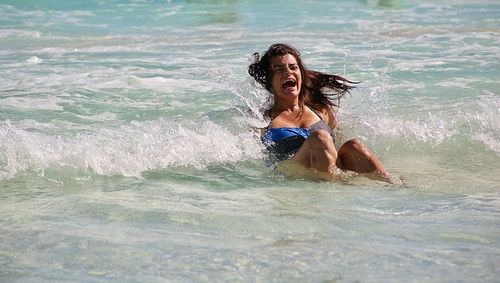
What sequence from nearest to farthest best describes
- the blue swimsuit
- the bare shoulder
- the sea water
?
the sea water, the blue swimsuit, the bare shoulder

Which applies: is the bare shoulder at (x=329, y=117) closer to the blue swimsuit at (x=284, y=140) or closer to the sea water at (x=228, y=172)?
the sea water at (x=228, y=172)

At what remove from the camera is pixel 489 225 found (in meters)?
3.06

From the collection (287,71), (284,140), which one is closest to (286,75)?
(287,71)

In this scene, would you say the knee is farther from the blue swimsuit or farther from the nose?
the nose

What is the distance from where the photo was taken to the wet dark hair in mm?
5016

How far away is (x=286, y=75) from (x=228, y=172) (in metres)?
1.02

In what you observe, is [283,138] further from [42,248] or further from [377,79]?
[377,79]

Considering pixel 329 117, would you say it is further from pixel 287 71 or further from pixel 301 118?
pixel 287 71

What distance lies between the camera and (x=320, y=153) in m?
4.23

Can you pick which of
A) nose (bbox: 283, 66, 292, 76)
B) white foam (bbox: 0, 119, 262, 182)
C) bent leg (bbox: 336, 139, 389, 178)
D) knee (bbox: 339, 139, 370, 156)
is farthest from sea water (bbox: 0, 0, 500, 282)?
nose (bbox: 283, 66, 292, 76)

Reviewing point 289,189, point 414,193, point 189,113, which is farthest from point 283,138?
point 189,113

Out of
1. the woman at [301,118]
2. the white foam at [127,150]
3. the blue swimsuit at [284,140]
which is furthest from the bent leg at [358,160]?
the white foam at [127,150]

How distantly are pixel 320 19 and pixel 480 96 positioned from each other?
8.28 metres

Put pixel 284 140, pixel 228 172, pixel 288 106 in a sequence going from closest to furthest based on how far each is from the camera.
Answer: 1. pixel 228 172
2. pixel 284 140
3. pixel 288 106
